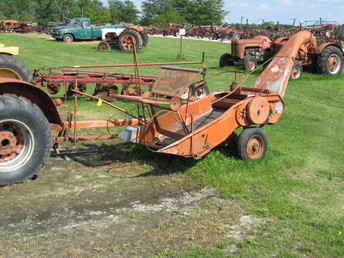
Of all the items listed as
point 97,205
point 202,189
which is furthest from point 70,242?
point 202,189

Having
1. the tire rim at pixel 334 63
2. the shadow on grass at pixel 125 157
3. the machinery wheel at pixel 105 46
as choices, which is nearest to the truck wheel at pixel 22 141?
the shadow on grass at pixel 125 157

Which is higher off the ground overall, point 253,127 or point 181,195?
point 253,127

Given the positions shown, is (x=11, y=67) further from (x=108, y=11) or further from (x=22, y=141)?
(x=108, y=11)

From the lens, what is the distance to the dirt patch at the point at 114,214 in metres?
3.75

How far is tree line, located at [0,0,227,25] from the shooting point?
86188 millimetres

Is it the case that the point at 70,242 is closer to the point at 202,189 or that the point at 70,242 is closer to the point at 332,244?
the point at 202,189

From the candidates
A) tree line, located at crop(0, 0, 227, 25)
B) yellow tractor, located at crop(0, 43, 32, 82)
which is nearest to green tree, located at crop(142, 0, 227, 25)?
tree line, located at crop(0, 0, 227, 25)

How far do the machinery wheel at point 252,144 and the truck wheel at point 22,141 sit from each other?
2.31m

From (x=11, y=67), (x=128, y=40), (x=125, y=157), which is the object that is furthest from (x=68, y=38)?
(x=125, y=157)

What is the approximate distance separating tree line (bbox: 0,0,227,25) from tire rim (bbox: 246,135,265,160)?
77012 millimetres

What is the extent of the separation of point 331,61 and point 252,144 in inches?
414

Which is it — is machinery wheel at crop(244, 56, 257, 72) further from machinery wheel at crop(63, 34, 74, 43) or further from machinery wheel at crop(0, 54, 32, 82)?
machinery wheel at crop(63, 34, 74, 43)

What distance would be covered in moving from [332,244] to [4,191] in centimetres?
318

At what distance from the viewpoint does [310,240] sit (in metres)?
3.92
